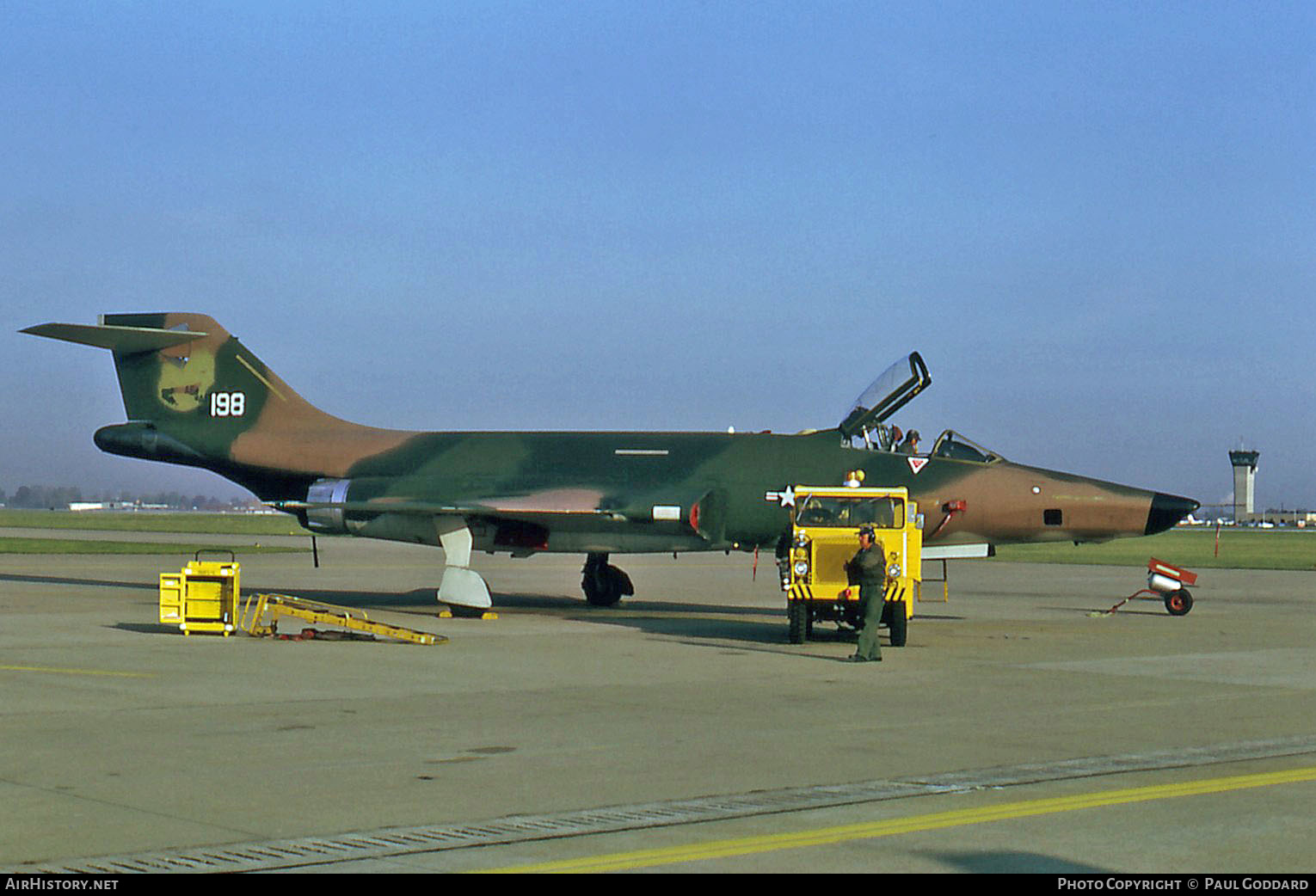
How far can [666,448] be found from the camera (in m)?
23.2

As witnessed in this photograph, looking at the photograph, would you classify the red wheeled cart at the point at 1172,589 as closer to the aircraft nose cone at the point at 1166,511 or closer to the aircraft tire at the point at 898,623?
the aircraft nose cone at the point at 1166,511

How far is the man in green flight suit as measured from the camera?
16.3 meters

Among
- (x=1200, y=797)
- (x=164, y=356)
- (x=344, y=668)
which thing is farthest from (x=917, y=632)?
(x=164, y=356)

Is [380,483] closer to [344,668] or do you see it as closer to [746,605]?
[746,605]

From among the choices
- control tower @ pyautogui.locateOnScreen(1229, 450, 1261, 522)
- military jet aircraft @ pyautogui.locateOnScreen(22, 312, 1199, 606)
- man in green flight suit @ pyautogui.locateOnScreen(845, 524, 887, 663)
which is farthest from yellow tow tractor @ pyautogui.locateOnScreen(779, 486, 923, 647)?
control tower @ pyautogui.locateOnScreen(1229, 450, 1261, 522)

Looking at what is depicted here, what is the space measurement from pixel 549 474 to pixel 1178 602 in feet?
35.5

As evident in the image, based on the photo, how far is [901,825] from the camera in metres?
7.49

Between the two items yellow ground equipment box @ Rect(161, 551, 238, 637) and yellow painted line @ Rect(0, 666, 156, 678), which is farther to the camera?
yellow ground equipment box @ Rect(161, 551, 238, 637)

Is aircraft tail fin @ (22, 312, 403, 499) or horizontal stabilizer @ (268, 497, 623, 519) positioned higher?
aircraft tail fin @ (22, 312, 403, 499)

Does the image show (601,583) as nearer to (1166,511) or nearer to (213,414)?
(213,414)

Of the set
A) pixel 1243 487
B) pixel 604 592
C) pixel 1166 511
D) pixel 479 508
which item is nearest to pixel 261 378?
pixel 479 508

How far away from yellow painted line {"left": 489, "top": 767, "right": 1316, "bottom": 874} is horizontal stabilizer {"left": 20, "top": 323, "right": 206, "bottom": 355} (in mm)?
20287

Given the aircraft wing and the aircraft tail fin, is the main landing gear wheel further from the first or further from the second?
the aircraft tail fin

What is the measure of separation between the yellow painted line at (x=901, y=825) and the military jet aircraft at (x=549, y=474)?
1208 centimetres
